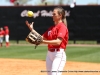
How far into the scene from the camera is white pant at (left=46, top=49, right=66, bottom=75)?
5.80 metres

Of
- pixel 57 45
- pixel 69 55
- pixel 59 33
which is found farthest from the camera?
→ pixel 69 55

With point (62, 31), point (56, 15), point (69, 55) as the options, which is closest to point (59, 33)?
point (62, 31)

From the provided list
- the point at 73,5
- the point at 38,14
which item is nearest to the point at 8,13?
the point at 38,14

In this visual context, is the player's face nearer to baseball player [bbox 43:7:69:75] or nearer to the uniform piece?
baseball player [bbox 43:7:69:75]

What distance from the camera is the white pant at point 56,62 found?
19.0 ft

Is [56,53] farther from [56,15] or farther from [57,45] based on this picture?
[56,15]

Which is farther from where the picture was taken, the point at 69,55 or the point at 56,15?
the point at 69,55

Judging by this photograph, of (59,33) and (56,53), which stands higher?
(59,33)

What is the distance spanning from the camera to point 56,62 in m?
5.79

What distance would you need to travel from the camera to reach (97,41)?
2692 cm

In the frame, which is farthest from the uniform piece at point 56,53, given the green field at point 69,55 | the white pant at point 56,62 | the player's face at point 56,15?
the green field at point 69,55

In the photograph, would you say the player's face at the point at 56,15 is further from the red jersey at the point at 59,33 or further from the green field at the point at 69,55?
the green field at the point at 69,55

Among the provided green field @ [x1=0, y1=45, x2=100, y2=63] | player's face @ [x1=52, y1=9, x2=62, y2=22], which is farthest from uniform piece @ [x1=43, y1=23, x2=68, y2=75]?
green field @ [x1=0, y1=45, x2=100, y2=63]

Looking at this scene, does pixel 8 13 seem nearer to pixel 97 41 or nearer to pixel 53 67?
pixel 97 41
